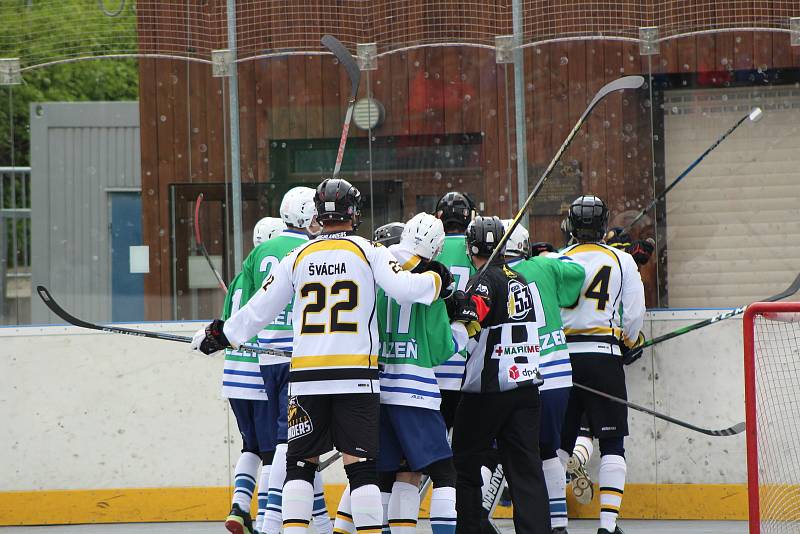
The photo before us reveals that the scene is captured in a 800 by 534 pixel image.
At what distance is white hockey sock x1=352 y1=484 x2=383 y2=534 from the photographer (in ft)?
14.4

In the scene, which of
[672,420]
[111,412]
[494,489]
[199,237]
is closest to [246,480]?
[494,489]

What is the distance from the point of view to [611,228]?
6812 mm

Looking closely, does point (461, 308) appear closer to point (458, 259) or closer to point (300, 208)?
point (458, 259)

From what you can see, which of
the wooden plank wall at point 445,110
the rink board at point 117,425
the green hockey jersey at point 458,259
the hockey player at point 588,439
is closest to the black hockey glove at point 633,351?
the hockey player at point 588,439

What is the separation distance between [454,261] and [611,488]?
1.24 metres

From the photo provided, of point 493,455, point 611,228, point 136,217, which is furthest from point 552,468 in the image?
point 136,217

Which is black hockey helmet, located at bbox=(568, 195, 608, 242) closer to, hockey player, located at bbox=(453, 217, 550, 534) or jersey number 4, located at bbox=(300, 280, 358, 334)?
hockey player, located at bbox=(453, 217, 550, 534)

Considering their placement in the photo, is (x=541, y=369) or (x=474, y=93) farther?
(x=474, y=93)

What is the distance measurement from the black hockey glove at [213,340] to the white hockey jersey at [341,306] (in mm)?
324

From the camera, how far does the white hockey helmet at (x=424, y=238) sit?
4648 mm

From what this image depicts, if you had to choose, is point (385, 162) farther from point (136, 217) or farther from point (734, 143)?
point (734, 143)

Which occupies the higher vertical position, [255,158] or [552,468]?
[255,158]

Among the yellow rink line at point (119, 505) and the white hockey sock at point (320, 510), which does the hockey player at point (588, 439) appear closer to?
the yellow rink line at point (119, 505)

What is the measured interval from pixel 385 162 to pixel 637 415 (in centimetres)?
197
